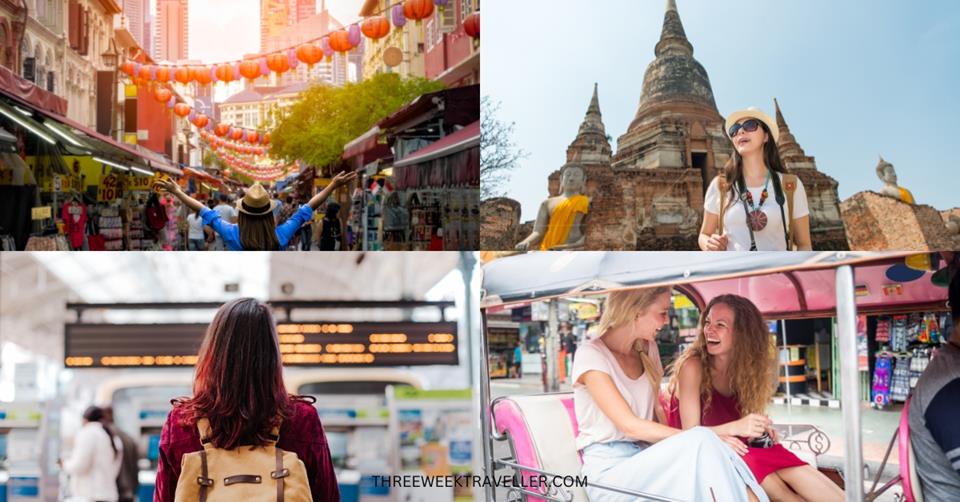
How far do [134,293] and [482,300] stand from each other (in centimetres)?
140

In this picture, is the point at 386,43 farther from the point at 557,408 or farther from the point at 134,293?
the point at 557,408

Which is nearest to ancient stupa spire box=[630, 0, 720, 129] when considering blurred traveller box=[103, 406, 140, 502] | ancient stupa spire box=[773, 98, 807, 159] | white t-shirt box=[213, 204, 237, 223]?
ancient stupa spire box=[773, 98, 807, 159]

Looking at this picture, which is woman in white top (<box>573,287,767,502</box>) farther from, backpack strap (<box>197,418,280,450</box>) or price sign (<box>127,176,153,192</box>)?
price sign (<box>127,176,153,192</box>)

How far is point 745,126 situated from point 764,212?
0.38 metres

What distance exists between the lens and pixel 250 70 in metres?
4.10

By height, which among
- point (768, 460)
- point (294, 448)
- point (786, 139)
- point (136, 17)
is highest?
point (136, 17)

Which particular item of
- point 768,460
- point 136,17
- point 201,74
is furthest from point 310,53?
point 768,460

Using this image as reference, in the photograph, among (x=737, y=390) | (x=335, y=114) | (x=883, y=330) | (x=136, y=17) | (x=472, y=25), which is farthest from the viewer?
(x=335, y=114)

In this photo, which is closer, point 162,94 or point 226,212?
point 226,212

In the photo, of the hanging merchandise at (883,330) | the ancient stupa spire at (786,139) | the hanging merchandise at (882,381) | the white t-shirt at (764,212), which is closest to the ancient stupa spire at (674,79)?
the ancient stupa spire at (786,139)

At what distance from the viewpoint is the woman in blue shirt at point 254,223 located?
155 inches

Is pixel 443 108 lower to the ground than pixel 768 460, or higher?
higher

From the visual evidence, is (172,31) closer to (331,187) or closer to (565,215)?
(331,187)

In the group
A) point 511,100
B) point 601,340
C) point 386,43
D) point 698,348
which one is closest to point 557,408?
point 601,340
